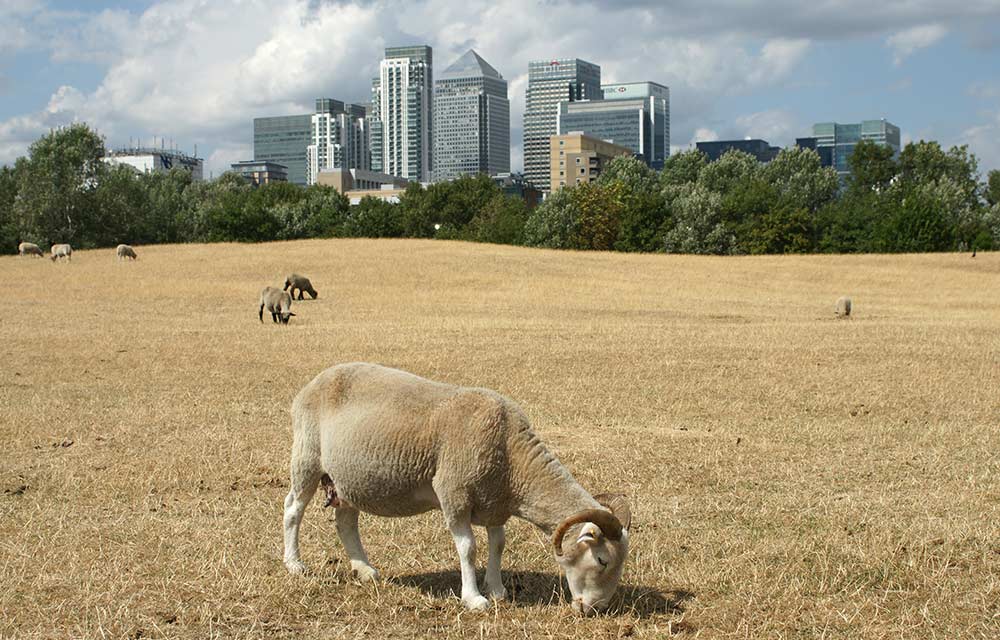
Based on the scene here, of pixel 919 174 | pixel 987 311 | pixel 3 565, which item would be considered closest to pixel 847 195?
pixel 919 174

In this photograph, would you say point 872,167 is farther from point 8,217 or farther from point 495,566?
point 495,566

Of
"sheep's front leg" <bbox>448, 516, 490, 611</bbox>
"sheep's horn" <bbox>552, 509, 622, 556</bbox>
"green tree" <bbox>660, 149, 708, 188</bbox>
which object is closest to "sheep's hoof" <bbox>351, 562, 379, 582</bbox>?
"sheep's front leg" <bbox>448, 516, 490, 611</bbox>

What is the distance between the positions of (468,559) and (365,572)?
3.73 ft

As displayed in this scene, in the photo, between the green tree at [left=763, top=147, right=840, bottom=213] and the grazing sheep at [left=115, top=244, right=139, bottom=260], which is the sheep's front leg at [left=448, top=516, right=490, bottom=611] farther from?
the green tree at [left=763, top=147, right=840, bottom=213]

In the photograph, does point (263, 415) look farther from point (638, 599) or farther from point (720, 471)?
point (638, 599)

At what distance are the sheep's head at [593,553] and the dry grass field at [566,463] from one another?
0.21 metres

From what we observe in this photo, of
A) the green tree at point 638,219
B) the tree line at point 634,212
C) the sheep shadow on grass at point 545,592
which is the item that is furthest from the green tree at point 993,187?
the sheep shadow on grass at point 545,592

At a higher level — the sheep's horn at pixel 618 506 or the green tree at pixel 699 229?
the green tree at pixel 699 229

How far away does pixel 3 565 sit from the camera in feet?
27.2

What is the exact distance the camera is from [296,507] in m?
7.96

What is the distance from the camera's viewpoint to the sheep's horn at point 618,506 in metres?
7.01

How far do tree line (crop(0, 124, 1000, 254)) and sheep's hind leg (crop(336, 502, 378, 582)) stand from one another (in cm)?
8794

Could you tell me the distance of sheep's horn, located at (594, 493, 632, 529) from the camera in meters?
7.01

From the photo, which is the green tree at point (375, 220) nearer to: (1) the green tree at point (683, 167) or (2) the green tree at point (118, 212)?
(2) the green tree at point (118, 212)
